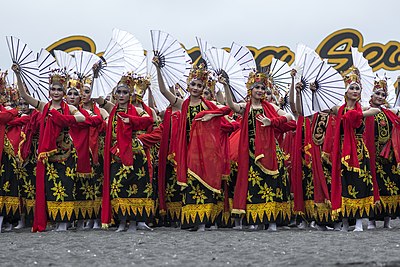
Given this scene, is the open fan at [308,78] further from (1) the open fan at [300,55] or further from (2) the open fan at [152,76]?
(2) the open fan at [152,76]

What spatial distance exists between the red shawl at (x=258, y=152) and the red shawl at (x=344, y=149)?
654 mm

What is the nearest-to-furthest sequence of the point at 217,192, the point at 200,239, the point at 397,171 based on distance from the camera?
the point at 200,239 < the point at 217,192 < the point at 397,171

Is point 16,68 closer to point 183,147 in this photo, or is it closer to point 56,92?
point 56,92

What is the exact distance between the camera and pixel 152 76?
9164 mm

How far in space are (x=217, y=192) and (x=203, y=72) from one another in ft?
4.71

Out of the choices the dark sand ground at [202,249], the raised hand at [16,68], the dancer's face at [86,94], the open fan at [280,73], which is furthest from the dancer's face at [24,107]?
the open fan at [280,73]

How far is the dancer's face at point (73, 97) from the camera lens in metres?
8.95

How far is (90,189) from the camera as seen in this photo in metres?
9.06

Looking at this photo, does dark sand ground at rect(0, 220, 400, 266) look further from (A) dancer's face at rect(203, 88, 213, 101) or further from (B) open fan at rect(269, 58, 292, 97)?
(B) open fan at rect(269, 58, 292, 97)

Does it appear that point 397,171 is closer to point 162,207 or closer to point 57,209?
point 162,207

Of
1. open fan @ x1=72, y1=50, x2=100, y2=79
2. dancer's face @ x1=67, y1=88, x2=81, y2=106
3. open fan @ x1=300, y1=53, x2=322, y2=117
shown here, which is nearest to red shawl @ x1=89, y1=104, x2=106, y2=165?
dancer's face @ x1=67, y1=88, x2=81, y2=106

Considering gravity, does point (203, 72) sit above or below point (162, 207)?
above

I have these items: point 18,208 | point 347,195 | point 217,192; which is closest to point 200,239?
point 217,192

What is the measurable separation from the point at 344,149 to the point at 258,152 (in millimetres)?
974
